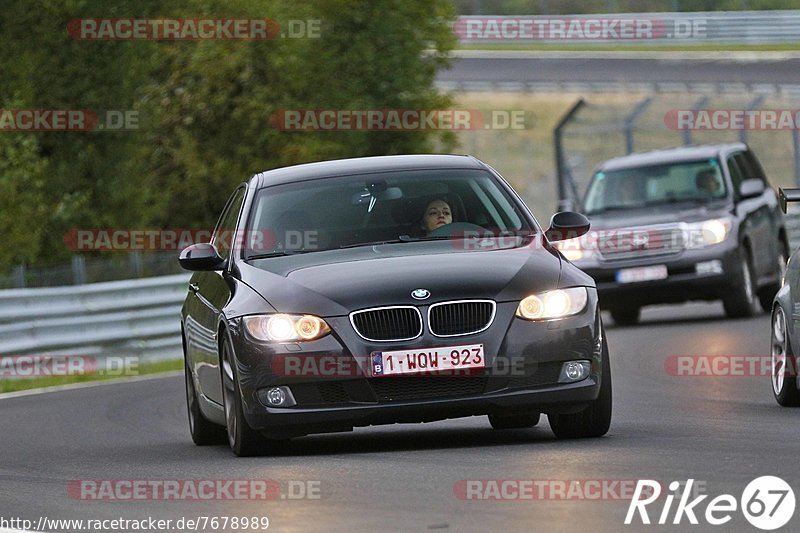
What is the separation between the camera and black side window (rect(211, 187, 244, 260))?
38.9 ft

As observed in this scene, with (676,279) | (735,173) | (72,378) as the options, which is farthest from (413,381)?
(735,173)

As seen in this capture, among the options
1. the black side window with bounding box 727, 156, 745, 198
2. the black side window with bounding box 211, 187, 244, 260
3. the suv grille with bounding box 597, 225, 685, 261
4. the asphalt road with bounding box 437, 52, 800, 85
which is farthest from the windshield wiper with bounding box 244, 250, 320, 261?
the asphalt road with bounding box 437, 52, 800, 85

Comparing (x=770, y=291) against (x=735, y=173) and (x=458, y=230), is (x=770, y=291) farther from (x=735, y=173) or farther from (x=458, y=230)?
(x=458, y=230)

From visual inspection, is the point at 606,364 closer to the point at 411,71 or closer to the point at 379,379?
the point at 379,379

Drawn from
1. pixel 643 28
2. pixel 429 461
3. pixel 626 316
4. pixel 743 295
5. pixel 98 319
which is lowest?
pixel 643 28

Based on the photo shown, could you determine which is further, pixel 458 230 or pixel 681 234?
pixel 681 234

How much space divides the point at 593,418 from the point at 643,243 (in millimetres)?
12156

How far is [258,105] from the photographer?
126 feet

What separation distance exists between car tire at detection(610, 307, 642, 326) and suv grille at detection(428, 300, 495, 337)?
44.8 ft

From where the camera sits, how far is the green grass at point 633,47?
172 feet

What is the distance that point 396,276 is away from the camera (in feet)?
33.2

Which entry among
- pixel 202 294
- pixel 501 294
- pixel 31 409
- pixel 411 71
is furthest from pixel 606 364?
pixel 411 71

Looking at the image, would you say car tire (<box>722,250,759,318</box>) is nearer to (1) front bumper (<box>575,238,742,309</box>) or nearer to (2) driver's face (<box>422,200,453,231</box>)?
(1) front bumper (<box>575,238,742,309</box>)

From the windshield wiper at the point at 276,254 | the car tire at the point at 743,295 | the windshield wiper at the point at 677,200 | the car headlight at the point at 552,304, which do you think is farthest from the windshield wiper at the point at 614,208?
the car headlight at the point at 552,304
